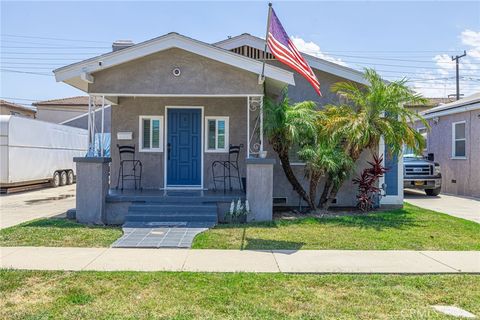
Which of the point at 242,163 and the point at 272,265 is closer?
the point at 272,265

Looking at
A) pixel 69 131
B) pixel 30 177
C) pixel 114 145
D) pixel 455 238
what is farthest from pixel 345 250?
pixel 69 131

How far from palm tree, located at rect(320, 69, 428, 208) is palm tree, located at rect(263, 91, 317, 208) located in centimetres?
51

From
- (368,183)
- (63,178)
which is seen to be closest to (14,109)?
(63,178)

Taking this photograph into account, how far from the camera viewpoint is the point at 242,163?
11.7 m

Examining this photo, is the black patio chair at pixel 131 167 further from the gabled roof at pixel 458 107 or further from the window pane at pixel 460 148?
the window pane at pixel 460 148

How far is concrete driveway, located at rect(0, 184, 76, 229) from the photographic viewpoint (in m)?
10.4

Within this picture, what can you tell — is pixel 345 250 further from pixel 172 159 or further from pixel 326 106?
pixel 172 159

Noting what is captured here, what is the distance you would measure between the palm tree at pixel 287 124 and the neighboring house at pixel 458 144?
8.45 metres

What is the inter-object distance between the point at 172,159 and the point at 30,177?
9.53 metres

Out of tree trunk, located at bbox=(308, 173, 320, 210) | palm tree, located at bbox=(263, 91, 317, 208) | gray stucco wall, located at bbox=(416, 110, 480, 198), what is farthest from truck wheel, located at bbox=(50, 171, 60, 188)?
gray stucco wall, located at bbox=(416, 110, 480, 198)

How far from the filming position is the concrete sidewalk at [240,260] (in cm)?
577

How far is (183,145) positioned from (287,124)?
3.35 meters

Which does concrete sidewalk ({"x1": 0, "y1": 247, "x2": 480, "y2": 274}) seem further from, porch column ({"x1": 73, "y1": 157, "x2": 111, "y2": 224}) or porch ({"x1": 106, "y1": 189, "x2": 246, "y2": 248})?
porch column ({"x1": 73, "y1": 157, "x2": 111, "y2": 224})

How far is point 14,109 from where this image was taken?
2912 cm
